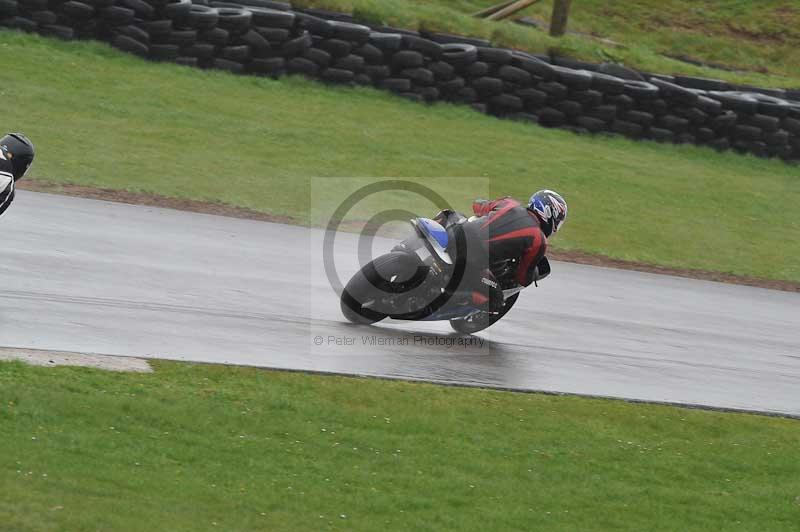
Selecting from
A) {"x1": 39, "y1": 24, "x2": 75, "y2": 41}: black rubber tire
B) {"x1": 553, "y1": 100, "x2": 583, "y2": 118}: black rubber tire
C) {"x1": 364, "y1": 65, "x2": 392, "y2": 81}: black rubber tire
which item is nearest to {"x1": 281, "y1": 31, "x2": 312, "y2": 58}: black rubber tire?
{"x1": 364, "y1": 65, "x2": 392, "y2": 81}: black rubber tire

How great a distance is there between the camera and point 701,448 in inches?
330

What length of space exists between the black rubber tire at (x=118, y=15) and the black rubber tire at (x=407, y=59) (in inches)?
181

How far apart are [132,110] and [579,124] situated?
8.45 meters

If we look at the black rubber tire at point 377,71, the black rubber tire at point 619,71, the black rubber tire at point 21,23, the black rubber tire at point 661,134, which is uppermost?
the black rubber tire at point 619,71

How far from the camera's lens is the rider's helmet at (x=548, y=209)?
392 inches

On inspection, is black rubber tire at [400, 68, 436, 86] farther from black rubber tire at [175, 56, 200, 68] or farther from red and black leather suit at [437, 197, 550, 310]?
red and black leather suit at [437, 197, 550, 310]

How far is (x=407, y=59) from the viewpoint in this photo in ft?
63.4

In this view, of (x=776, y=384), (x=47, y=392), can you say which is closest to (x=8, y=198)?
(x=47, y=392)

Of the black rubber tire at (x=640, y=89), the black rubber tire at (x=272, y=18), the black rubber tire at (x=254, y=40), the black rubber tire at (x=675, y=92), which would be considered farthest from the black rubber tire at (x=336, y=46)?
the black rubber tire at (x=675, y=92)

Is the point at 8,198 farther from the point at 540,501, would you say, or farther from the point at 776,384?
the point at 776,384

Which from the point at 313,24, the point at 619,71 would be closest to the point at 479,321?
the point at 313,24

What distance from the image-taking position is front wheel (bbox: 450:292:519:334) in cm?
1031

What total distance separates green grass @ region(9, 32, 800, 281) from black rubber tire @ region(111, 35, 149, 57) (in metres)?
0.14

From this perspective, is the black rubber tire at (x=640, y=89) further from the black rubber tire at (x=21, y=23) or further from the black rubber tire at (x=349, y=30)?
the black rubber tire at (x=21, y=23)
